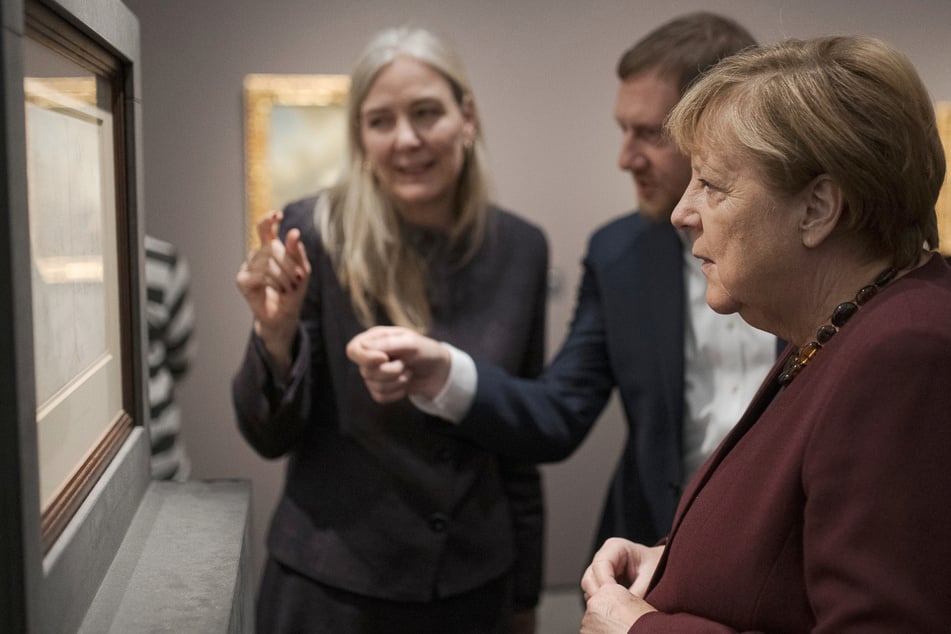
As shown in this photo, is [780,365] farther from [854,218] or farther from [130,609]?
[130,609]

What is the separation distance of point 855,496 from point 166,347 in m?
2.57

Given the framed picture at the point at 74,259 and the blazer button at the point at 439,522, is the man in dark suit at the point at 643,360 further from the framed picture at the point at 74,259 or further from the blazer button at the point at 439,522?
the framed picture at the point at 74,259

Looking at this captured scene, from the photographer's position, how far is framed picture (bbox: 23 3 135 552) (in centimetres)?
98

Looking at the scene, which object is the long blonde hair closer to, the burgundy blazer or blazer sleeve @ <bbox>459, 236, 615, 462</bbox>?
blazer sleeve @ <bbox>459, 236, 615, 462</bbox>

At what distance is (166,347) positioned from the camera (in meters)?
3.25

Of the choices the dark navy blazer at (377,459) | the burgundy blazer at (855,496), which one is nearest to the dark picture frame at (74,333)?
the burgundy blazer at (855,496)

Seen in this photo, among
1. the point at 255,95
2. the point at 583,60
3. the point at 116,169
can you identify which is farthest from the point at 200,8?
the point at 116,169

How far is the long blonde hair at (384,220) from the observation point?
2.29 metres

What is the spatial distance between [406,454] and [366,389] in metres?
0.16

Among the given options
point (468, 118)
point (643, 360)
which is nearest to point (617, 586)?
point (643, 360)

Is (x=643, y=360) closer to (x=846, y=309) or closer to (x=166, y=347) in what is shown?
(x=846, y=309)

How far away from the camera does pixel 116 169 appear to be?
143 cm

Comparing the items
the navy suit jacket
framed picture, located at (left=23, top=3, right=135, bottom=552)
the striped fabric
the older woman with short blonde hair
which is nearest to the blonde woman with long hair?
the navy suit jacket

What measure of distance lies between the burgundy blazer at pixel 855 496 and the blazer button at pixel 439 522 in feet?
3.60
